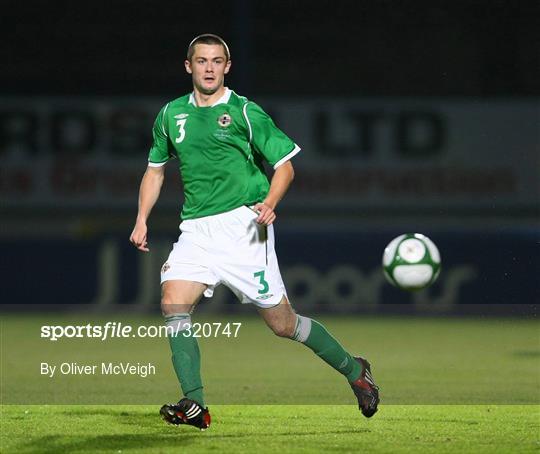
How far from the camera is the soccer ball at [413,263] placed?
314 inches

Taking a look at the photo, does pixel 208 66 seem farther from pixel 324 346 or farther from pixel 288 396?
pixel 288 396

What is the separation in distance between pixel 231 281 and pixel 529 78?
15784 millimetres

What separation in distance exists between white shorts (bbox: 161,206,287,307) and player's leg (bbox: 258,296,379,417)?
137 mm

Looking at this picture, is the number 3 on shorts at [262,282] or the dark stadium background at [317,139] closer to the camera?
the number 3 on shorts at [262,282]

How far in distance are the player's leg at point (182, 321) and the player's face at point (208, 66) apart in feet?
3.23

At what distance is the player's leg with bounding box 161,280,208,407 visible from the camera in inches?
252

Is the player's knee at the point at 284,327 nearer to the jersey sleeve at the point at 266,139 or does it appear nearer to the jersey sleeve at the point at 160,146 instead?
the jersey sleeve at the point at 266,139

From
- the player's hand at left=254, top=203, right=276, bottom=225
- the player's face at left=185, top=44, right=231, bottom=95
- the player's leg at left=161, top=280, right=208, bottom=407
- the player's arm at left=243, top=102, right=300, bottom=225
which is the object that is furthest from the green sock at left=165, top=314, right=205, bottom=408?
the player's face at left=185, top=44, right=231, bottom=95

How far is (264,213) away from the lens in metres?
6.19

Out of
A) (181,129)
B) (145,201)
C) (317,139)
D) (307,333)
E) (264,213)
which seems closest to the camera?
(264,213)

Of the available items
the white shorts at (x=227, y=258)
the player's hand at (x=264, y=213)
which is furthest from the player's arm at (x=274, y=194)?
the white shorts at (x=227, y=258)

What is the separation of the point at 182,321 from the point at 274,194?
2.58 ft

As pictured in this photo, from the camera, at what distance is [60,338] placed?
12.4 meters

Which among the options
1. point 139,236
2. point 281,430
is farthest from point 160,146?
point 281,430
